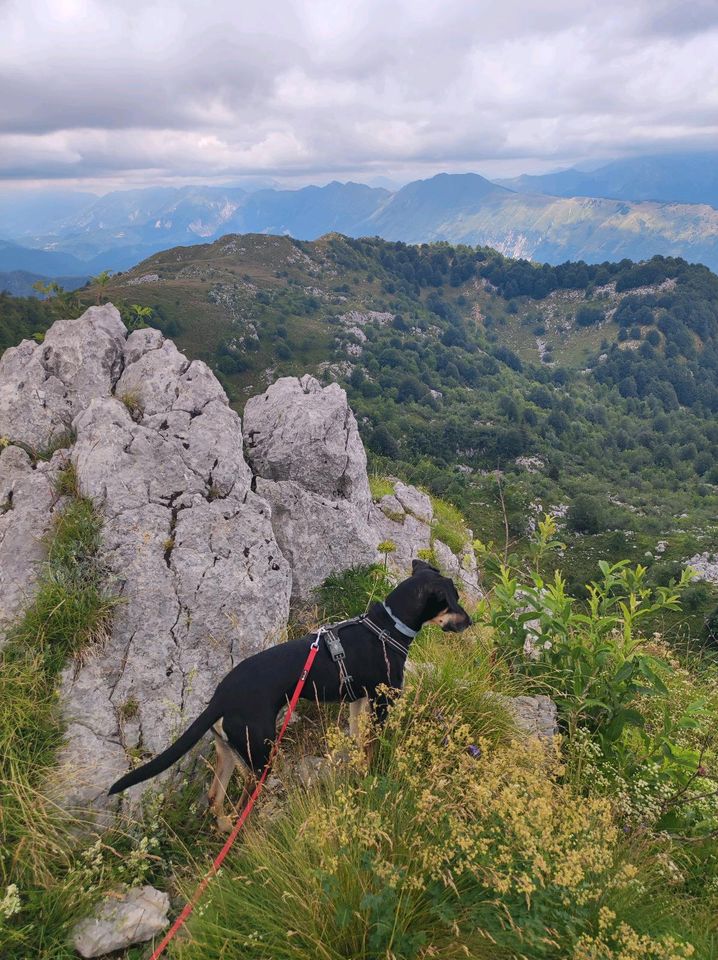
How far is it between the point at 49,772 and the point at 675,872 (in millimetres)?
4857

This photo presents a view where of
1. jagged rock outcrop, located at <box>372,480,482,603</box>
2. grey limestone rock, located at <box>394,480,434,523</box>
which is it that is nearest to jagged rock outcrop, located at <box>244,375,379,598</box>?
jagged rock outcrop, located at <box>372,480,482,603</box>

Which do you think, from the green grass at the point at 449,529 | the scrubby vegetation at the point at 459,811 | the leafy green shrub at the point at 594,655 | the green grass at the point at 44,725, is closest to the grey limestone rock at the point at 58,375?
the scrubby vegetation at the point at 459,811

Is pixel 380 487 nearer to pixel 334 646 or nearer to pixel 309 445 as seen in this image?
pixel 309 445

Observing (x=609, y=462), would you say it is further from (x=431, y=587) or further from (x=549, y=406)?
(x=431, y=587)

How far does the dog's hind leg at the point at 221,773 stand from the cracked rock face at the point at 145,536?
701mm

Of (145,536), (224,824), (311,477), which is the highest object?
(145,536)

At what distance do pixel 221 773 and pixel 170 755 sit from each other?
2.17ft

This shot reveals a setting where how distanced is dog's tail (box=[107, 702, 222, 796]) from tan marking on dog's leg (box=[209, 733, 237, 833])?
30 centimetres

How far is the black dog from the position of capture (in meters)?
4.26

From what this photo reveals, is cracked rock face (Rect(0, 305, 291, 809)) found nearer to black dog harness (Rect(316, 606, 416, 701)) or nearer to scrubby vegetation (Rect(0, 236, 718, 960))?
scrubby vegetation (Rect(0, 236, 718, 960))

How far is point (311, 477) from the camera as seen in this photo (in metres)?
9.40

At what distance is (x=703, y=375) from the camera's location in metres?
182

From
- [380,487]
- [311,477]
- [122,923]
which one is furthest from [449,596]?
[380,487]

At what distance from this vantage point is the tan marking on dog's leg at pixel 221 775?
4363 millimetres
